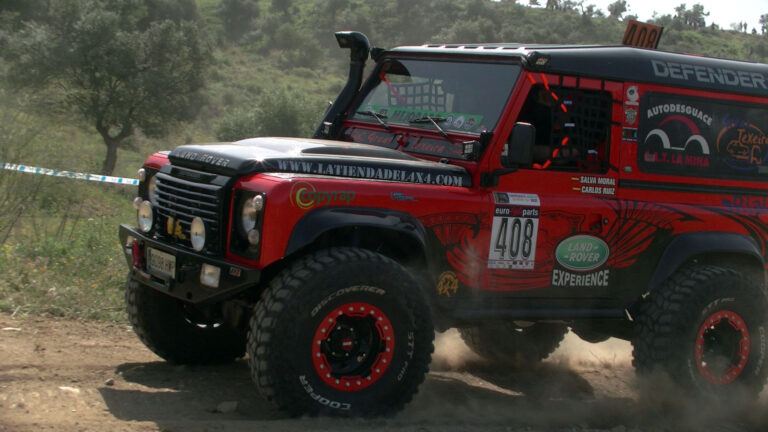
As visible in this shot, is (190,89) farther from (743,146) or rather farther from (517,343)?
(743,146)

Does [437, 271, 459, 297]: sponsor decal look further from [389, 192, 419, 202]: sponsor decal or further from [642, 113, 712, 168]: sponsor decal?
[642, 113, 712, 168]: sponsor decal

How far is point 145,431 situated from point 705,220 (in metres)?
3.91

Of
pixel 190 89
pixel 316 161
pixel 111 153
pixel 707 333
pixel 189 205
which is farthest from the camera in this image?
pixel 190 89

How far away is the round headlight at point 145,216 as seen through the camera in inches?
206

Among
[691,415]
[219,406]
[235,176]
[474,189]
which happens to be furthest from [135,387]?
[691,415]

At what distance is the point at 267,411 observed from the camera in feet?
16.2

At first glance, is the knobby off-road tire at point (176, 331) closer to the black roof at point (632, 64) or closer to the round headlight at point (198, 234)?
the round headlight at point (198, 234)

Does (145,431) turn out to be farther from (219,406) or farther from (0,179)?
(0,179)

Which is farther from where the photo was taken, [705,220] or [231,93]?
[231,93]

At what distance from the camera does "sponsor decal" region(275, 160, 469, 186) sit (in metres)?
4.68

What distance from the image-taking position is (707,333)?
Result: 5.94 meters

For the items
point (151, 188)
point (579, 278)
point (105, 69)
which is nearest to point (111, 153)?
point (105, 69)

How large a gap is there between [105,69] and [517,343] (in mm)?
24512

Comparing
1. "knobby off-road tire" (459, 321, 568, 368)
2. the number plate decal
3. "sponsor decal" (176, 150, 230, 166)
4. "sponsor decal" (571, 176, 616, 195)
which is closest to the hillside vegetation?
"sponsor decal" (176, 150, 230, 166)
